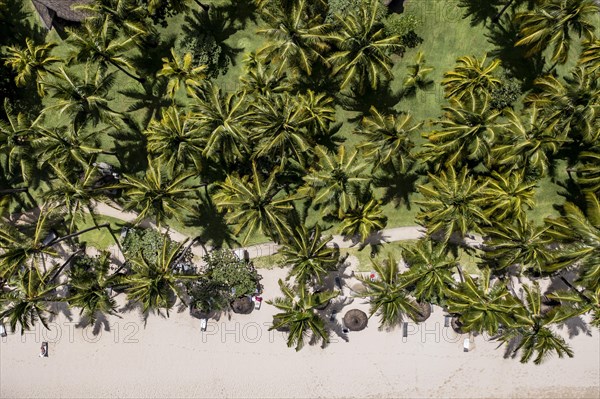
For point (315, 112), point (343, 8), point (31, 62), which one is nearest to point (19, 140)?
point (31, 62)

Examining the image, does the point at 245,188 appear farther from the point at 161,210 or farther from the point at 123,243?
the point at 123,243

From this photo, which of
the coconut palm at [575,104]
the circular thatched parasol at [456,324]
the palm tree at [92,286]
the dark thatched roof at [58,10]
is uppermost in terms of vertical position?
the dark thatched roof at [58,10]

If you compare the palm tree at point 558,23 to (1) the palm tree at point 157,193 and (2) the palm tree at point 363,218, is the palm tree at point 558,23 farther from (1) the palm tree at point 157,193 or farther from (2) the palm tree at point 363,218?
(1) the palm tree at point 157,193

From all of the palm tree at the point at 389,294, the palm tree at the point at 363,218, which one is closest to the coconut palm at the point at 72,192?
the palm tree at the point at 363,218

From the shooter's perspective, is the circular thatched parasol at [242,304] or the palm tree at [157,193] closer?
the palm tree at [157,193]

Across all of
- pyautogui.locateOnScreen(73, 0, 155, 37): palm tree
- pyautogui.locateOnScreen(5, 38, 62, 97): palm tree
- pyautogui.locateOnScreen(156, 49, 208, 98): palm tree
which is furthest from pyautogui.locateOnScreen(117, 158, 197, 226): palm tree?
pyautogui.locateOnScreen(5, 38, 62, 97): palm tree

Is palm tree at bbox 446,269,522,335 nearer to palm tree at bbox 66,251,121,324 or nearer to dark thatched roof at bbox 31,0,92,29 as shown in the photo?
palm tree at bbox 66,251,121,324

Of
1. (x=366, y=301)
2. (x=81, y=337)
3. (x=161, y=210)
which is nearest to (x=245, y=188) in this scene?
(x=161, y=210)
